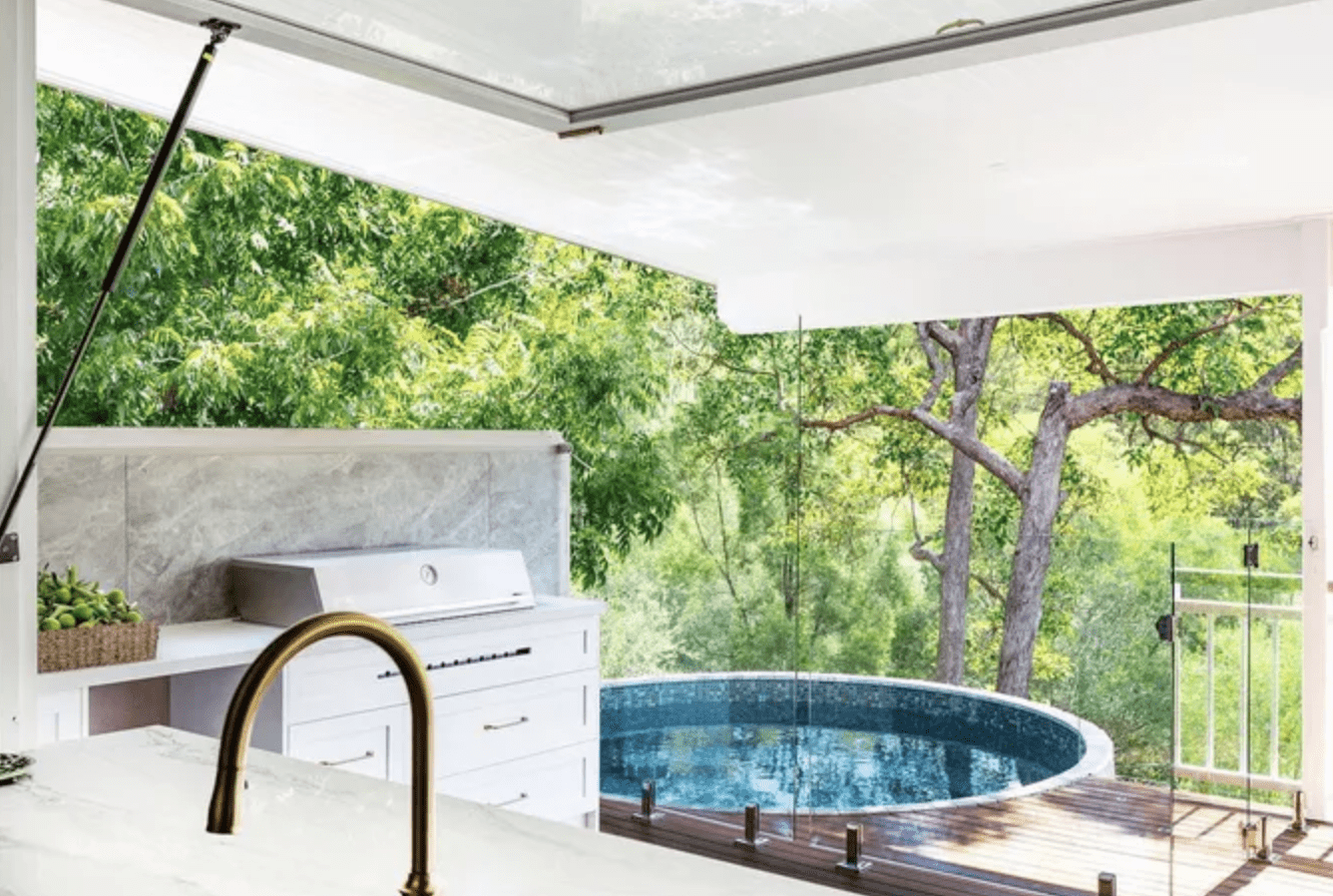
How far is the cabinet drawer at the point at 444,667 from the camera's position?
3.62m

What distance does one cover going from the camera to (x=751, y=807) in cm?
A: 477

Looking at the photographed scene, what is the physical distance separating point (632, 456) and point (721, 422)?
0.84 metres

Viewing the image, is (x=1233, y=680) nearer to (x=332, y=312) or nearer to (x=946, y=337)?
(x=332, y=312)

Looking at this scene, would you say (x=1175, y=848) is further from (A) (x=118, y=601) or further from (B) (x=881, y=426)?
(B) (x=881, y=426)

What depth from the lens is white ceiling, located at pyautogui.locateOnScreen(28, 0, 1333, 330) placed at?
339 centimetres

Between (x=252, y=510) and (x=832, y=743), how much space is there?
6.61ft

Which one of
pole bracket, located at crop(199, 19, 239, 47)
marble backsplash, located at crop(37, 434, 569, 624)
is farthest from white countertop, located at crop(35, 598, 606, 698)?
pole bracket, located at crop(199, 19, 239, 47)

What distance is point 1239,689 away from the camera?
3.97 metres

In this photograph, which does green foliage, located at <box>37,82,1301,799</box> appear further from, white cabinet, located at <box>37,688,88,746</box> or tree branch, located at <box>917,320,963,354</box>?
white cabinet, located at <box>37,688,88,746</box>

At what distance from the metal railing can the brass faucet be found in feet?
10.1

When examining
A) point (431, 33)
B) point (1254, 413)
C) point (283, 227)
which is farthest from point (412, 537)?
point (1254, 413)

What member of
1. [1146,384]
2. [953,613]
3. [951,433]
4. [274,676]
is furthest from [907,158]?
[951,433]

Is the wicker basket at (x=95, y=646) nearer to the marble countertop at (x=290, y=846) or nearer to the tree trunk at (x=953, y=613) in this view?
the marble countertop at (x=290, y=846)

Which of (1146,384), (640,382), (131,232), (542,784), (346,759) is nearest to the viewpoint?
(131,232)
